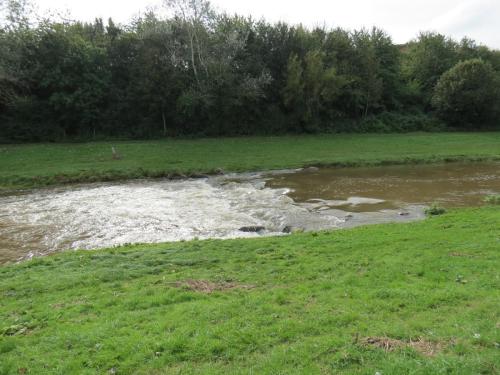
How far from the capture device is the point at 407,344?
20.7 ft

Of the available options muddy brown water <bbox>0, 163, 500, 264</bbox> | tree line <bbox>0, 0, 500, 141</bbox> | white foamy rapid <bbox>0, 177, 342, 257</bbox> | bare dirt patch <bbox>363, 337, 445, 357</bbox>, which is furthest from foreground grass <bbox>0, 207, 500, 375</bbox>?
tree line <bbox>0, 0, 500, 141</bbox>

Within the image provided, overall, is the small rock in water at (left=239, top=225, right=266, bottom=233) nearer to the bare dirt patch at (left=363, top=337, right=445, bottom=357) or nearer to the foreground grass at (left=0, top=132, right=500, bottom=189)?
the bare dirt patch at (left=363, top=337, right=445, bottom=357)

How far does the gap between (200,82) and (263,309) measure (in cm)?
4102

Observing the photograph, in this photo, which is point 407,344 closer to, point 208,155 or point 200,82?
point 208,155

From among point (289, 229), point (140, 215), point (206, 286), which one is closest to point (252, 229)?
point (289, 229)

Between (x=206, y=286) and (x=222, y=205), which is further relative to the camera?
(x=222, y=205)

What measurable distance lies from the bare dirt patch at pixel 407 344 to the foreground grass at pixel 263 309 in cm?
3

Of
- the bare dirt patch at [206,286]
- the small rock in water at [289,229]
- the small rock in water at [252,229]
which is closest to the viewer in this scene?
the bare dirt patch at [206,286]

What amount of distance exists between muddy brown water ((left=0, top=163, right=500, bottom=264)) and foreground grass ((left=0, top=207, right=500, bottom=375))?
368cm

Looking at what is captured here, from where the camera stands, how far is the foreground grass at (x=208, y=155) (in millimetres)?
28906

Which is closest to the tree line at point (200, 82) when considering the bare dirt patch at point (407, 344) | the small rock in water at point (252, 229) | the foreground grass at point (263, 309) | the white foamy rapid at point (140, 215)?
the white foamy rapid at point (140, 215)

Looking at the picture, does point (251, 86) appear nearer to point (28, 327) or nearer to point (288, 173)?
point (288, 173)

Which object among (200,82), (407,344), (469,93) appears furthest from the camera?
(469,93)

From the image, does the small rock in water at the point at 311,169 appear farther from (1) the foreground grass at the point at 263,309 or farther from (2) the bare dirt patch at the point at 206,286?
(2) the bare dirt patch at the point at 206,286
